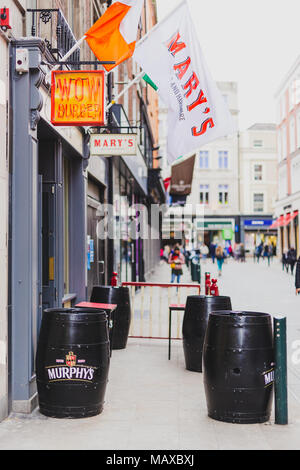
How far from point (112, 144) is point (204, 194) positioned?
5261 centimetres

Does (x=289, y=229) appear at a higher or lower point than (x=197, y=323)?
Answer: higher

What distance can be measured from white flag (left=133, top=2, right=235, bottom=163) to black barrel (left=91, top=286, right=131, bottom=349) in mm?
2580

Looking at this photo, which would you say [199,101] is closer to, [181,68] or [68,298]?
[181,68]

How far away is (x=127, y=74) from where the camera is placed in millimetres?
18000

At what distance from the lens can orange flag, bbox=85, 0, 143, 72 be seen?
7.24 meters

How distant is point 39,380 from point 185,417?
5.11 ft

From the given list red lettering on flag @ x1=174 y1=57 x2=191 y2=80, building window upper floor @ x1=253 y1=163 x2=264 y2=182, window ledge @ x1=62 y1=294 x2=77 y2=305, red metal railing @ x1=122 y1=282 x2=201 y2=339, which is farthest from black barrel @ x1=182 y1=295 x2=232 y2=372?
building window upper floor @ x1=253 y1=163 x2=264 y2=182

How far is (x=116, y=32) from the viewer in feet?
24.1

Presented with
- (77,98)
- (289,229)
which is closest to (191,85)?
(77,98)

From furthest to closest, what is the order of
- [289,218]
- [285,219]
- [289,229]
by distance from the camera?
1. [289,229]
2. [285,219]
3. [289,218]

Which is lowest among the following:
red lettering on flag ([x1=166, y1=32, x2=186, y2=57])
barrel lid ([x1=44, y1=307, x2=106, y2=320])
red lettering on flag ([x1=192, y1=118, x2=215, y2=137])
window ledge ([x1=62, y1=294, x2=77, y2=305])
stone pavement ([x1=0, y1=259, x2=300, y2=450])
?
stone pavement ([x1=0, y1=259, x2=300, y2=450])

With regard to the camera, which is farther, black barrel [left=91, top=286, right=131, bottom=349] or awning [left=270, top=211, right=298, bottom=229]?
awning [left=270, top=211, right=298, bottom=229]

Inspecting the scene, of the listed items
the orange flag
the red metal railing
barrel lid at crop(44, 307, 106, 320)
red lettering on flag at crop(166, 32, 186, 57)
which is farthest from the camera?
the red metal railing

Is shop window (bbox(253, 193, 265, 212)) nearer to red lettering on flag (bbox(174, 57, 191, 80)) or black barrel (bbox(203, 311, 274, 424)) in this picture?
red lettering on flag (bbox(174, 57, 191, 80))
